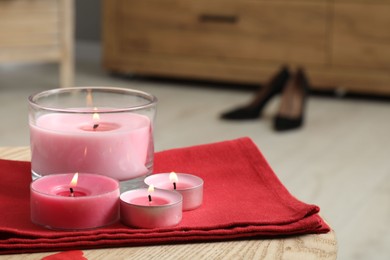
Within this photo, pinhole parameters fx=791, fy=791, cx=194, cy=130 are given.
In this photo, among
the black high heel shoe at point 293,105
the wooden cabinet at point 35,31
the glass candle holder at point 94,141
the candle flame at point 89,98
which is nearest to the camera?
the glass candle holder at point 94,141

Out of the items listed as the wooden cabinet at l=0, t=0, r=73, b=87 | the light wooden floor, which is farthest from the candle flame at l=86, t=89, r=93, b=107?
the wooden cabinet at l=0, t=0, r=73, b=87

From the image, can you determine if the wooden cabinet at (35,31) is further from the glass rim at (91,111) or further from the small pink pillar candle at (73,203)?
the small pink pillar candle at (73,203)

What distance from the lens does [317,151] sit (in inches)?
89.8

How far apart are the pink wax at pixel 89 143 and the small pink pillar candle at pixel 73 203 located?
0.13ft

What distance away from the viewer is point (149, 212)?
0.75 meters

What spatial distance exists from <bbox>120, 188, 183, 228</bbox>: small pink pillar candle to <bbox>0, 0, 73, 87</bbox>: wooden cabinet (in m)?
2.24

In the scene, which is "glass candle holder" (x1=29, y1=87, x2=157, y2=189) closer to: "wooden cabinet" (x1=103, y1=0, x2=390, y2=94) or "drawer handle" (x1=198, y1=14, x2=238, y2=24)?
"wooden cabinet" (x1=103, y1=0, x2=390, y2=94)

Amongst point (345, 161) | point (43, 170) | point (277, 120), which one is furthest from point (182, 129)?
point (43, 170)

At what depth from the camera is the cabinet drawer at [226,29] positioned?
3.09 m

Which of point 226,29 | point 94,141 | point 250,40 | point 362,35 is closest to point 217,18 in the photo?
point 226,29

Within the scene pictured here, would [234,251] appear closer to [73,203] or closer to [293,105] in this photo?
[73,203]

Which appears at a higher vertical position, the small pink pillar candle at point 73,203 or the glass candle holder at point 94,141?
the glass candle holder at point 94,141

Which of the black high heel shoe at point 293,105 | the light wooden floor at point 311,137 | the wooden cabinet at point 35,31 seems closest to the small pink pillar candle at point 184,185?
the light wooden floor at point 311,137

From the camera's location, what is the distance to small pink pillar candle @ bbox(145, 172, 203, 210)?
0.82 meters
